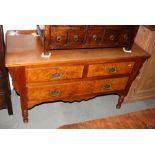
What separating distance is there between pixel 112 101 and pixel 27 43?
5.26 feet

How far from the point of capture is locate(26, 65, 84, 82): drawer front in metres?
1.93

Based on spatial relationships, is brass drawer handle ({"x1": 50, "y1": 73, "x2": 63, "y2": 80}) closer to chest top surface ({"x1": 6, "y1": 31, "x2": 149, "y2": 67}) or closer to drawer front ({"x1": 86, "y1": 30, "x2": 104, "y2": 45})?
chest top surface ({"x1": 6, "y1": 31, "x2": 149, "y2": 67})

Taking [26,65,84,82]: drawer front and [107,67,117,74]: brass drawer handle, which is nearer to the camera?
[26,65,84,82]: drawer front

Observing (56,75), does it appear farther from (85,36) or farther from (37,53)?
(85,36)

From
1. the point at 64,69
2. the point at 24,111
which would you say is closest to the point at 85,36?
the point at 64,69

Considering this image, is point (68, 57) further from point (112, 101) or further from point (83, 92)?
point (112, 101)

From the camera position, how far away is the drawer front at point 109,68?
7.01ft

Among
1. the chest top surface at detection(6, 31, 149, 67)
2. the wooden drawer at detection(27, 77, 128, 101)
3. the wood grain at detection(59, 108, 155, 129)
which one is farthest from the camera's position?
the wooden drawer at detection(27, 77, 128, 101)

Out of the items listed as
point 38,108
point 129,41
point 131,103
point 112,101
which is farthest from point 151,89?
point 38,108

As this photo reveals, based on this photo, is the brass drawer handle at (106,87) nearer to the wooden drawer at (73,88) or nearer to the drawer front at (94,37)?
the wooden drawer at (73,88)

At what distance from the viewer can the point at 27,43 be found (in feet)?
6.89

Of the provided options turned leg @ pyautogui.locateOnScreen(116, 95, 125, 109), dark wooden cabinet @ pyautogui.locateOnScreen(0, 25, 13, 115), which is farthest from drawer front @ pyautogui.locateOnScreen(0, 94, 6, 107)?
turned leg @ pyautogui.locateOnScreen(116, 95, 125, 109)

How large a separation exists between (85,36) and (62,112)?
1.18 meters
